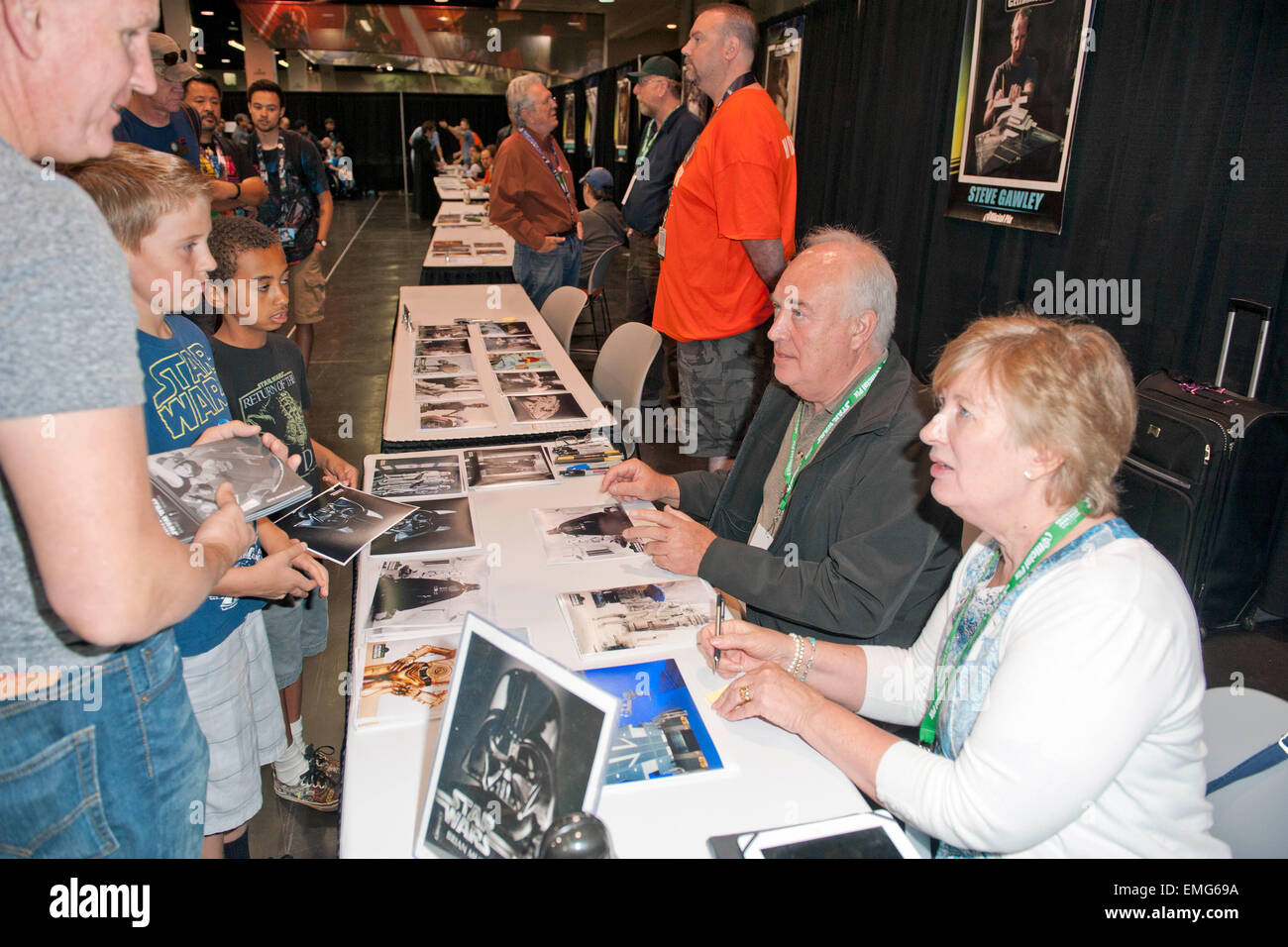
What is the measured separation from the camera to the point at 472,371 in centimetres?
307

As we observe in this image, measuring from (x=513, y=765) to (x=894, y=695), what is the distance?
0.85m

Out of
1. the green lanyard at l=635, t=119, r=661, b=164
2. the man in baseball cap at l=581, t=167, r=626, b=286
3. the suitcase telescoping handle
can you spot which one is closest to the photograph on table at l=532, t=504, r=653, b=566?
the suitcase telescoping handle

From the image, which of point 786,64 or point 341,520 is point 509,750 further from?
point 786,64

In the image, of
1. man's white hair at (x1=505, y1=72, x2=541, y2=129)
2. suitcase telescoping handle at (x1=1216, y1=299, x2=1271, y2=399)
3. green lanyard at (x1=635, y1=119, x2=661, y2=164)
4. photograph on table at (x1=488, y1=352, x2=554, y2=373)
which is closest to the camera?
suitcase telescoping handle at (x1=1216, y1=299, x2=1271, y2=399)

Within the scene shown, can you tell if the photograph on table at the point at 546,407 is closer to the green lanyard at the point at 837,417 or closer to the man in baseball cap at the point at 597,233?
the green lanyard at the point at 837,417

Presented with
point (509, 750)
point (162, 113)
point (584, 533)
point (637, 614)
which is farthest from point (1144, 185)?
point (162, 113)

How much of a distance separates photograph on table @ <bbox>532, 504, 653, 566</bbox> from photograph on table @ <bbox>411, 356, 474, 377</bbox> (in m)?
1.25

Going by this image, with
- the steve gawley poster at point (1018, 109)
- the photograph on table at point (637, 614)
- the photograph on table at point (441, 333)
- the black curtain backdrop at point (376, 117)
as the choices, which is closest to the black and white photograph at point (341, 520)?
the photograph on table at point (637, 614)

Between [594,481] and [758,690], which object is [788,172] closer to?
[594,481]

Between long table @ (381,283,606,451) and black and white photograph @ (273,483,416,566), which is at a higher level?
long table @ (381,283,606,451)

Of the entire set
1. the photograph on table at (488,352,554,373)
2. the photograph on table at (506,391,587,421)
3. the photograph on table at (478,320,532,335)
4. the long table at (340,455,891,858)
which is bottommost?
the long table at (340,455,891,858)

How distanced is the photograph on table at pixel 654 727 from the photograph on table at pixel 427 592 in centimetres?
33

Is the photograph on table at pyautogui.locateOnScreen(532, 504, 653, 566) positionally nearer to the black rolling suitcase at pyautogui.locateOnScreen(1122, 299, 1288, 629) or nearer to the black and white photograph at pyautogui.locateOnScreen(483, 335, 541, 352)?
the black and white photograph at pyautogui.locateOnScreen(483, 335, 541, 352)

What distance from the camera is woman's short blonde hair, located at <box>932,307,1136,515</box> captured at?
3.62 ft
